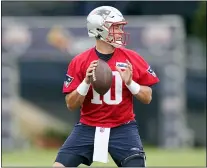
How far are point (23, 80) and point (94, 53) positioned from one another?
48.3ft

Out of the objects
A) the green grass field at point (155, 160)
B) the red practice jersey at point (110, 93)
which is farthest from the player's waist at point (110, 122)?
the green grass field at point (155, 160)

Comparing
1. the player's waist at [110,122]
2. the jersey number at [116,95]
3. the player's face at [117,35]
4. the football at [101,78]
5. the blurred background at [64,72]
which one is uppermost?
the player's face at [117,35]

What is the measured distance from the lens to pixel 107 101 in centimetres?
725

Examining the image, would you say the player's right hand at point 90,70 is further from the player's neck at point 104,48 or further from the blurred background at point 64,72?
the blurred background at point 64,72

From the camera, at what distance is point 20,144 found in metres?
20.2

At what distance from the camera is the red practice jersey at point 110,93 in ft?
23.8

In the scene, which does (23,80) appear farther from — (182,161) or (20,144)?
(182,161)

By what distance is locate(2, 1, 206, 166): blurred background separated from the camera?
20.0 m

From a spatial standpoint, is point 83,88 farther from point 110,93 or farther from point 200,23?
point 200,23

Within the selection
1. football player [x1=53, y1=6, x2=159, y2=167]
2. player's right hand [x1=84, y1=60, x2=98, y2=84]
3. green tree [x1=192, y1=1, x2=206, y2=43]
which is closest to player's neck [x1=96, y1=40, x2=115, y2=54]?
football player [x1=53, y1=6, x2=159, y2=167]

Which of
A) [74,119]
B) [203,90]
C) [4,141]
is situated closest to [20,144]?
[4,141]

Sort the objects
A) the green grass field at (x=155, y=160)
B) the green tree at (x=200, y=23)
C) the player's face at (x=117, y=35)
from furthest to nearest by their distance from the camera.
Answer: the green tree at (x=200, y=23) < the green grass field at (x=155, y=160) < the player's face at (x=117, y=35)

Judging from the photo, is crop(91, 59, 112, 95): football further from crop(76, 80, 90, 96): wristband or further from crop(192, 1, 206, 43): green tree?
crop(192, 1, 206, 43): green tree

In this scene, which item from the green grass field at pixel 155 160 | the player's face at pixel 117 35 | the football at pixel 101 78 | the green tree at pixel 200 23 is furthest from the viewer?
the green tree at pixel 200 23
